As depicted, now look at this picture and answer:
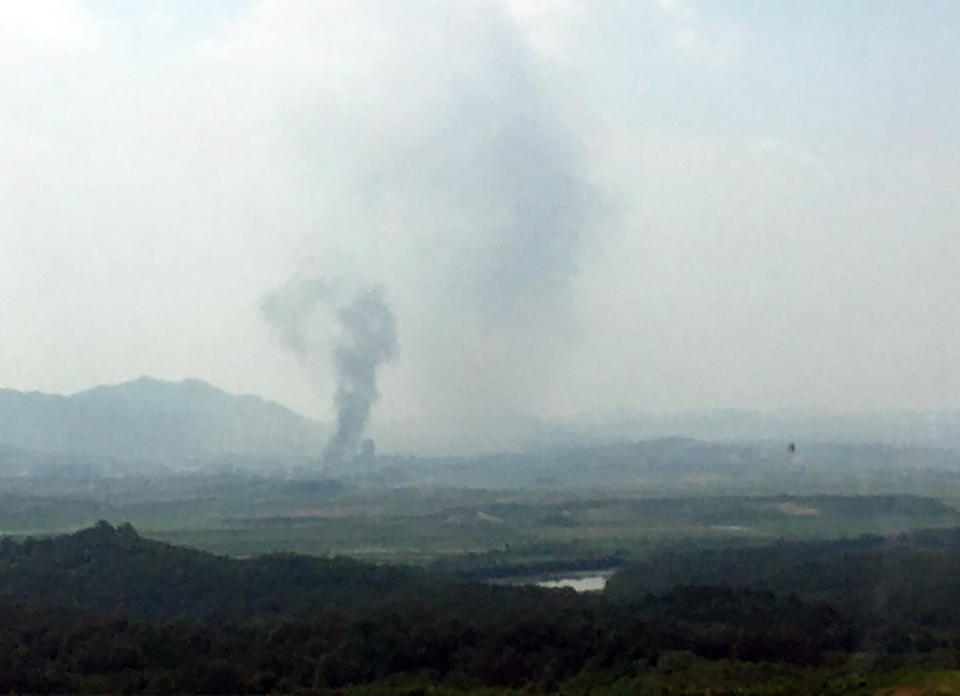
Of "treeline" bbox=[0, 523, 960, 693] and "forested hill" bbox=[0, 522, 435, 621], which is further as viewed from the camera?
"forested hill" bbox=[0, 522, 435, 621]

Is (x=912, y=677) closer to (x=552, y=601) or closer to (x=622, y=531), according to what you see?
(x=552, y=601)

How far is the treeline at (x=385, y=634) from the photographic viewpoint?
27.5 metres

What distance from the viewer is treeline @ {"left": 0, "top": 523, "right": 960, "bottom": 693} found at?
27453mm

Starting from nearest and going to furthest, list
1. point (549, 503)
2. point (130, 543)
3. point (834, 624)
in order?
point (834, 624) → point (130, 543) → point (549, 503)

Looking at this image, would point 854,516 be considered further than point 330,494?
No

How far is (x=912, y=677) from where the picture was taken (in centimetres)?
2484

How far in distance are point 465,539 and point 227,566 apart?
2583 centimetres

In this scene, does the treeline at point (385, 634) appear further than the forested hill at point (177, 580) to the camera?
No

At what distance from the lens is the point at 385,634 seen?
30125mm

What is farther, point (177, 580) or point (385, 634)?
point (177, 580)

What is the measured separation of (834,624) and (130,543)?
2867cm

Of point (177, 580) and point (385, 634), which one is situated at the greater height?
point (385, 634)

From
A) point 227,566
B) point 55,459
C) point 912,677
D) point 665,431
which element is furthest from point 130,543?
point 665,431

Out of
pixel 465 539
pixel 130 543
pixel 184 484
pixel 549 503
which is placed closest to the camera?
pixel 130 543
